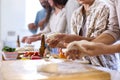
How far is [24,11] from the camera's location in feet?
8.71

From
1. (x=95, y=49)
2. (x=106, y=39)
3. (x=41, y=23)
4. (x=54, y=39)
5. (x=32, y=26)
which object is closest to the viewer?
(x=95, y=49)

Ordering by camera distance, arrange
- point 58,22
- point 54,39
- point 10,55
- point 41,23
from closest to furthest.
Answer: point 54,39 → point 10,55 → point 58,22 → point 41,23

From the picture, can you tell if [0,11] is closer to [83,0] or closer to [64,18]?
[64,18]

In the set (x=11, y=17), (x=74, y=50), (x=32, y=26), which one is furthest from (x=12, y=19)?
(x=74, y=50)

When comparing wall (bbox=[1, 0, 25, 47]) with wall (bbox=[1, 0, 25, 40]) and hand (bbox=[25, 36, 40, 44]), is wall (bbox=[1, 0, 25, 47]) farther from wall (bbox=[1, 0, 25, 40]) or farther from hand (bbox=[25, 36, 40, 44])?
hand (bbox=[25, 36, 40, 44])

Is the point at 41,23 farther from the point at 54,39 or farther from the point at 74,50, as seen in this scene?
the point at 74,50

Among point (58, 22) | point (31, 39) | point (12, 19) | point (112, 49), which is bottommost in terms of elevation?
point (112, 49)

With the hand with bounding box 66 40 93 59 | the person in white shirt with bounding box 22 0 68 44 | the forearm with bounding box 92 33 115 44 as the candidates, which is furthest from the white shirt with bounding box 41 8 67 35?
the hand with bounding box 66 40 93 59

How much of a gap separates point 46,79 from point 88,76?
0.15 m

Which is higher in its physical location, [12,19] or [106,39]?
[12,19]

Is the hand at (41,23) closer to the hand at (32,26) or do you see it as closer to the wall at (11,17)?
the hand at (32,26)

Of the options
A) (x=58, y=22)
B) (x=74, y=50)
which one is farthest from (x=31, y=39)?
(x=74, y=50)

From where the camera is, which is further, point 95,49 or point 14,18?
point 14,18

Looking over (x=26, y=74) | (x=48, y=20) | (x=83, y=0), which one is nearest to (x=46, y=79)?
(x=26, y=74)
